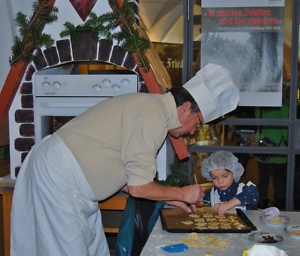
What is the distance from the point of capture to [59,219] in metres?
2.12

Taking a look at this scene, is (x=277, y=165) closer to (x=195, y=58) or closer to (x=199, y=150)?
(x=199, y=150)

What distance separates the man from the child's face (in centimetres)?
57

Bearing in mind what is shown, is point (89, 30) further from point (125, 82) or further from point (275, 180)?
point (275, 180)

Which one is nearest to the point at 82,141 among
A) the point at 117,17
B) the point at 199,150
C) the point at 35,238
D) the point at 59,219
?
the point at 59,219

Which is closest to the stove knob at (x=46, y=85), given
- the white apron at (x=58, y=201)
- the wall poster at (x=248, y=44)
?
the white apron at (x=58, y=201)

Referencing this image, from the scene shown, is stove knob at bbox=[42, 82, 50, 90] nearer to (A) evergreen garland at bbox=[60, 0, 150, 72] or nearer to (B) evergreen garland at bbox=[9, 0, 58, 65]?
(B) evergreen garland at bbox=[9, 0, 58, 65]

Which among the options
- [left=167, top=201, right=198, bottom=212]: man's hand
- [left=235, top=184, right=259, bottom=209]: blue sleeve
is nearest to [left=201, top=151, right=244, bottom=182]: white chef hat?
[left=235, top=184, right=259, bottom=209]: blue sleeve

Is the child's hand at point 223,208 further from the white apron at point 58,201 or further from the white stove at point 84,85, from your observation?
the white stove at point 84,85

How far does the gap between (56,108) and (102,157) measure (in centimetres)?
113

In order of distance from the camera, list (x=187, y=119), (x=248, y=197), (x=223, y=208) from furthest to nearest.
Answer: (x=248, y=197)
(x=223, y=208)
(x=187, y=119)

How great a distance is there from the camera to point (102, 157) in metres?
2.09

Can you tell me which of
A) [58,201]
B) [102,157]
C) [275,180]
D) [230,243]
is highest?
[102,157]

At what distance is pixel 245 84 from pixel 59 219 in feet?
6.37

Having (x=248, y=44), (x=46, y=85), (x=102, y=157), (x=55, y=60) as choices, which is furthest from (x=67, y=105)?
(x=248, y=44)
